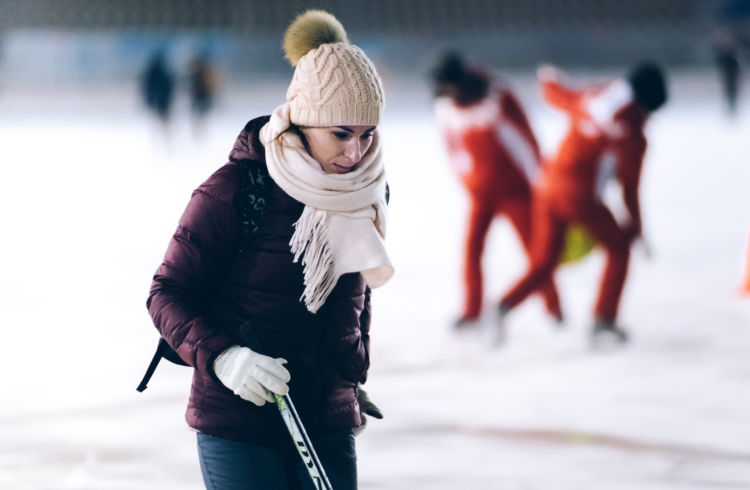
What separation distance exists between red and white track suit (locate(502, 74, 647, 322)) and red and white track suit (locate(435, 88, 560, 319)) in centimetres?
14

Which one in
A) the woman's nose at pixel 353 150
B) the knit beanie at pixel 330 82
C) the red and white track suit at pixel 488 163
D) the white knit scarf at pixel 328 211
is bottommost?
the red and white track suit at pixel 488 163

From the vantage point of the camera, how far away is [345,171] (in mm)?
1709

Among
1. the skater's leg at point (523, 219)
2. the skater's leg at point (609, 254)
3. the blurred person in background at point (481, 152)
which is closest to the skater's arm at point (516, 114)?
the blurred person in background at point (481, 152)

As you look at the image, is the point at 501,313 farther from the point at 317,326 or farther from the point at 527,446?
the point at 317,326

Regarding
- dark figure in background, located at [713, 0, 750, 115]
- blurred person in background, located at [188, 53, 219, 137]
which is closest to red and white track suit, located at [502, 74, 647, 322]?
blurred person in background, located at [188, 53, 219, 137]

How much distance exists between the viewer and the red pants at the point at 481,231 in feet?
16.3

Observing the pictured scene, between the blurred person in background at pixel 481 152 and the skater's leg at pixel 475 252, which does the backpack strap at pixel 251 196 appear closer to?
the blurred person in background at pixel 481 152

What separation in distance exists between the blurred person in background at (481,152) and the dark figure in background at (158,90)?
10.1 m

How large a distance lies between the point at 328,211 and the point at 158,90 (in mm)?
13354

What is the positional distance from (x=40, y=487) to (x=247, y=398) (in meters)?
1.68

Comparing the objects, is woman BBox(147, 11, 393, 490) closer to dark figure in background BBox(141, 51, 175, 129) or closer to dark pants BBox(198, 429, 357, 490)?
dark pants BBox(198, 429, 357, 490)

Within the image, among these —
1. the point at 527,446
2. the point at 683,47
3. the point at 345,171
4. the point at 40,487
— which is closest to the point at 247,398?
the point at 345,171

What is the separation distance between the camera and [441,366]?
448cm

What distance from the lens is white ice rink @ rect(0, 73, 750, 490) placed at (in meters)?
3.21
